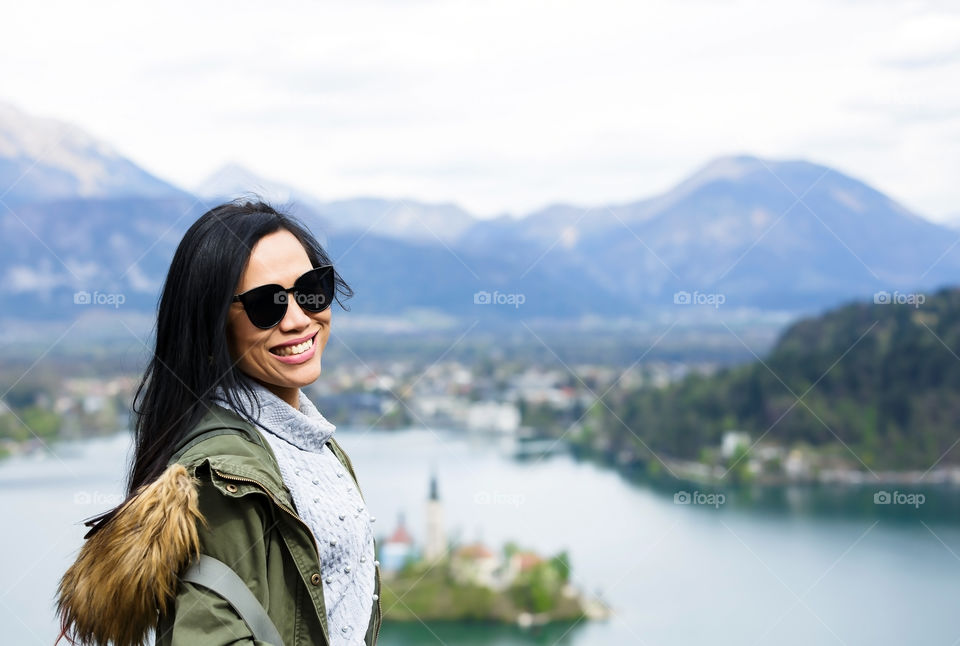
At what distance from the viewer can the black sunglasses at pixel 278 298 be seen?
1.02 meters

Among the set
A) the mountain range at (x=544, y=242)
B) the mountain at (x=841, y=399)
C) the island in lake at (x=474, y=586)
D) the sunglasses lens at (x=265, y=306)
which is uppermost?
the mountain range at (x=544, y=242)

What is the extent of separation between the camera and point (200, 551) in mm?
875

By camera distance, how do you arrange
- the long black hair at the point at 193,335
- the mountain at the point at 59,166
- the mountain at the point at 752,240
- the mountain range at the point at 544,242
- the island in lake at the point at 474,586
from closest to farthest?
the long black hair at the point at 193,335
the island in lake at the point at 474,586
the mountain range at the point at 544,242
the mountain at the point at 59,166
the mountain at the point at 752,240

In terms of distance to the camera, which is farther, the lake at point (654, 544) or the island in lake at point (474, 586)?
the island in lake at point (474, 586)

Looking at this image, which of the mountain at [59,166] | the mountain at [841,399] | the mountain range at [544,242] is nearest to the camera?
the mountain at [841,399]

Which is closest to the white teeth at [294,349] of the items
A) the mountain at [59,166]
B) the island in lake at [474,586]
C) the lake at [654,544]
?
the lake at [654,544]

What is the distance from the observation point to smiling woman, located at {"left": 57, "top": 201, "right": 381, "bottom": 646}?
87 cm

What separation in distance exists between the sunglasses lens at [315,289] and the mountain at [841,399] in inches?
1225

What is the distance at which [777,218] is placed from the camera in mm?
62000

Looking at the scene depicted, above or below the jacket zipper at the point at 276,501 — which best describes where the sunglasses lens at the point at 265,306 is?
above

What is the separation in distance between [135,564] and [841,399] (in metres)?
34.0

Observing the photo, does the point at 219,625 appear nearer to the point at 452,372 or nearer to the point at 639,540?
the point at 639,540

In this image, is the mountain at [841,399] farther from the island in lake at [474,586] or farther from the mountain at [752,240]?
the mountain at [752,240]

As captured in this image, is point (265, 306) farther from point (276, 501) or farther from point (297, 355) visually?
point (276, 501)
